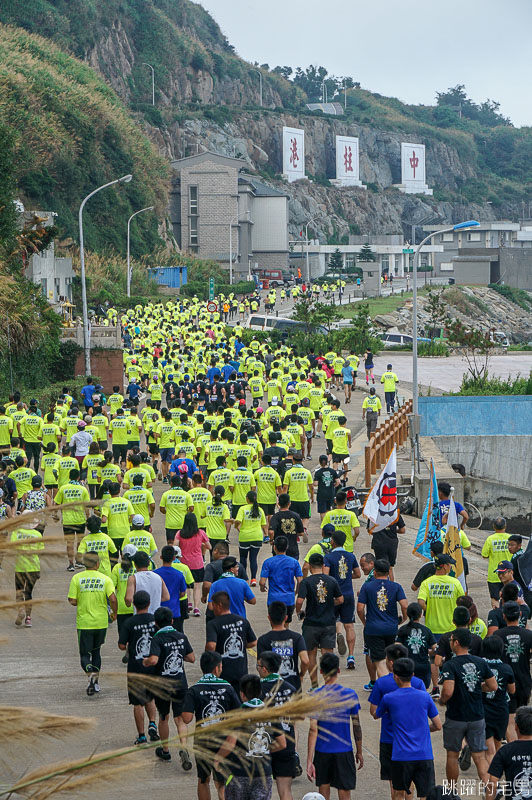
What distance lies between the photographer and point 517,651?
8430 mm

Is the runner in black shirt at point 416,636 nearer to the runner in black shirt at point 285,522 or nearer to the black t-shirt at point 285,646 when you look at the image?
the black t-shirt at point 285,646

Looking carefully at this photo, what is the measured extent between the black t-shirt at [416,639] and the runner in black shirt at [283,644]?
2.99ft

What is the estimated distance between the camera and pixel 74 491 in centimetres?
1303

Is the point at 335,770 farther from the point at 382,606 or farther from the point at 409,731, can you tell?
the point at 382,606

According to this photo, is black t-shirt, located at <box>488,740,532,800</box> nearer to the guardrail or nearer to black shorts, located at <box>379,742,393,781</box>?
black shorts, located at <box>379,742,393,781</box>

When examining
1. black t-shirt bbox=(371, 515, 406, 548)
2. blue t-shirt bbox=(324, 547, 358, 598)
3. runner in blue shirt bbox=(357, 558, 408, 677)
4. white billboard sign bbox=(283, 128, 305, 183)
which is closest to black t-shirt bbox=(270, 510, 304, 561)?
black t-shirt bbox=(371, 515, 406, 548)

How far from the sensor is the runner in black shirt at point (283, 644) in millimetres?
8125

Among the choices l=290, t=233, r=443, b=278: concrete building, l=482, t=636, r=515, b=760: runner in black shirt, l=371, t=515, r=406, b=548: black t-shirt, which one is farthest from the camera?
l=290, t=233, r=443, b=278: concrete building

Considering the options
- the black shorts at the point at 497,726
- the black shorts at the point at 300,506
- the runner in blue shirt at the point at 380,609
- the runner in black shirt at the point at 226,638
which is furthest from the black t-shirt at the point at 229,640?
the black shorts at the point at 300,506

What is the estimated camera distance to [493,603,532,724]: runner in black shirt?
8.43 meters

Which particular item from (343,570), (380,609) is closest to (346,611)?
(343,570)

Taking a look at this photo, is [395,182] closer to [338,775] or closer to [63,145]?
[63,145]

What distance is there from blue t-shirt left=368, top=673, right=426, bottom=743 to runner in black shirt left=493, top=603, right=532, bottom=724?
1.42 meters

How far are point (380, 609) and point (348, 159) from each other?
146563 millimetres
